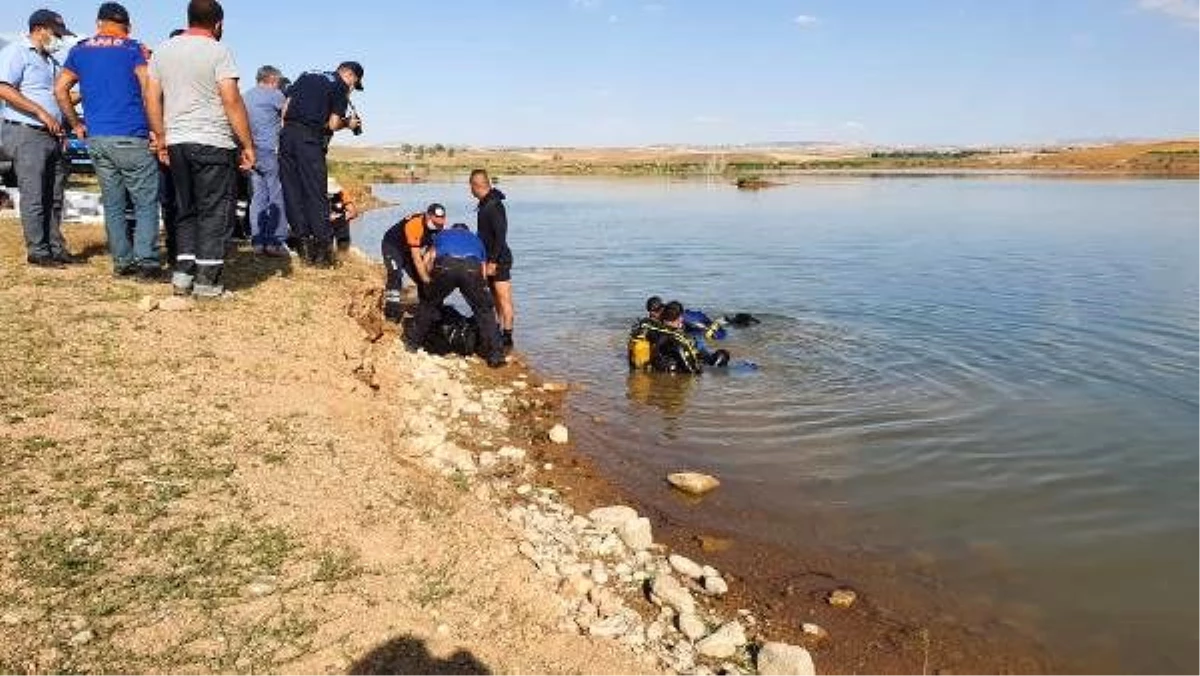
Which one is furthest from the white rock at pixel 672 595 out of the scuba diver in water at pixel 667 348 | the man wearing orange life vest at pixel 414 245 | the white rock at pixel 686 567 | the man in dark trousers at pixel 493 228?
the scuba diver in water at pixel 667 348

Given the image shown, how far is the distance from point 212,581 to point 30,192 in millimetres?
6064

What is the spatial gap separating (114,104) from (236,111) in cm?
129

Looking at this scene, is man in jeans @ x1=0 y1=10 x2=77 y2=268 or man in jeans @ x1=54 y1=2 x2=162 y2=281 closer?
man in jeans @ x1=54 y1=2 x2=162 y2=281

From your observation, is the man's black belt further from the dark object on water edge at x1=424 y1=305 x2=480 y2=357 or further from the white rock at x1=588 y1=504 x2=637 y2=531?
the white rock at x1=588 y1=504 x2=637 y2=531

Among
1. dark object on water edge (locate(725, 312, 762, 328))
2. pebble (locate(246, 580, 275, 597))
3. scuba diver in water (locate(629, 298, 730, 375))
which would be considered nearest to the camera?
pebble (locate(246, 580, 275, 597))

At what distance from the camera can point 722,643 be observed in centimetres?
529

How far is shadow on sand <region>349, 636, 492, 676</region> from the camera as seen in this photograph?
4.04 metres

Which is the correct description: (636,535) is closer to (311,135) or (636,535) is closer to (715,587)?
(715,587)

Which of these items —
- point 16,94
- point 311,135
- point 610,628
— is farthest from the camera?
point 311,135

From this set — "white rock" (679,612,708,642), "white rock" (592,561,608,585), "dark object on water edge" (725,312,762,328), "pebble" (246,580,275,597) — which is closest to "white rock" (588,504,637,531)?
"white rock" (592,561,608,585)

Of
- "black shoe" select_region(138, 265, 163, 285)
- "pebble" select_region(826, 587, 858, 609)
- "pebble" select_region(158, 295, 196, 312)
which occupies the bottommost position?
"pebble" select_region(826, 587, 858, 609)

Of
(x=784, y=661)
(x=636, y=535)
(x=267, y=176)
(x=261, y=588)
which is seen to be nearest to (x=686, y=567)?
(x=636, y=535)

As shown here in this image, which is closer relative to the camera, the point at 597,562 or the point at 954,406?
the point at 597,562

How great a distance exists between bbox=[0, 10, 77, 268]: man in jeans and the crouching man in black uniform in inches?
155
